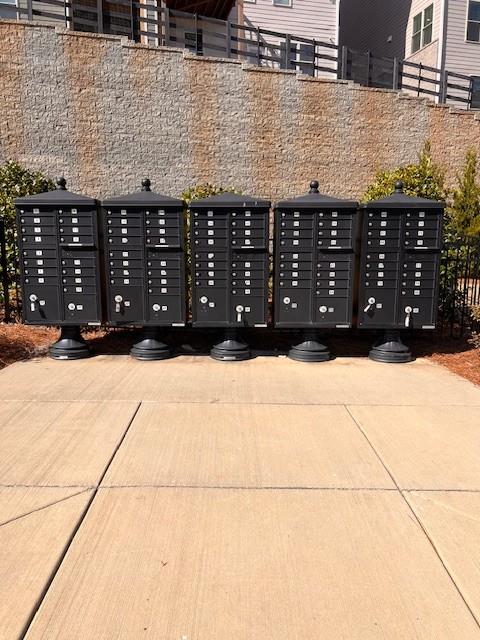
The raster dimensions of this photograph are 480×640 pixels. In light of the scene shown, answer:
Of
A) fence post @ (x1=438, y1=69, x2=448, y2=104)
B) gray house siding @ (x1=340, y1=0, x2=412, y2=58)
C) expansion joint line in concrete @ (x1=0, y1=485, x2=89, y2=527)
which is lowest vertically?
expansion joint line in concrete @ (x1=0, y1=485, x2=89, y2=527)

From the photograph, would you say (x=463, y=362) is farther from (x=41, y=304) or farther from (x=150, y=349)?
(x=41, y=304)

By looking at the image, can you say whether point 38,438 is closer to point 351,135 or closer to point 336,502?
point 336,502

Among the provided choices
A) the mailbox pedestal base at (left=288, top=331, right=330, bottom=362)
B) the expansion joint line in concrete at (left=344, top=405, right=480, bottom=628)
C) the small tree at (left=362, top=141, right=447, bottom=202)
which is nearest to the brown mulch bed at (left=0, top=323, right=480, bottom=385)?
the mailbox pedestal base at (left=288, top=331, right=330, bottom=362)

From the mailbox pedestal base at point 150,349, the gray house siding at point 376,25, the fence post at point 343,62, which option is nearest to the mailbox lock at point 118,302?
the mailbox pedestal base at point 150,349

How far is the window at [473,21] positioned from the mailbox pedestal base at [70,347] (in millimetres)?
22412

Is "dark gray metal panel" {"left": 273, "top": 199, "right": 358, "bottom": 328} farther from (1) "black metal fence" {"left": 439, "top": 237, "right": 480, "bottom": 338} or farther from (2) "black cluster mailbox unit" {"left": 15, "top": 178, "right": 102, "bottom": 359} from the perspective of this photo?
(2) "black cluster mailbox unit" {"left": 15, "top": 178, "right": 102, "bottom": 359}

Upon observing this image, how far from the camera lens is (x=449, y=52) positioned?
21516 mm

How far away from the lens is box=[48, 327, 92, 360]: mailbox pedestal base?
6.43 metres

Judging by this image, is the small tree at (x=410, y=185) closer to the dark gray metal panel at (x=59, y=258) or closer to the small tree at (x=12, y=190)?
the dark gray metal panel at (x=59, y=258)

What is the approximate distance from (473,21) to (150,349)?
73.3 feet

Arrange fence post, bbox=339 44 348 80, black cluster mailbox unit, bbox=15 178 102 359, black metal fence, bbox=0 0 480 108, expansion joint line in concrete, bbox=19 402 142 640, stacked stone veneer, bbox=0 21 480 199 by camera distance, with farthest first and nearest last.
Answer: fence post, bbox=339 44 348 80, black metal fence, bbox=0 0 480 108, stacked stone veneer, bbox=0 21 480 199, black cluster mailbox unit, bbox=15 178 102 359, expansion joint line in concrete, bbox=19 402 142 640

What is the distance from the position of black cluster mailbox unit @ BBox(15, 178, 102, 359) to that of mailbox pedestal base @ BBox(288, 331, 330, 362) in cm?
247

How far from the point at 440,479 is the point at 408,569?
106cm

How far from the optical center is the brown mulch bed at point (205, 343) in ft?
21.9
